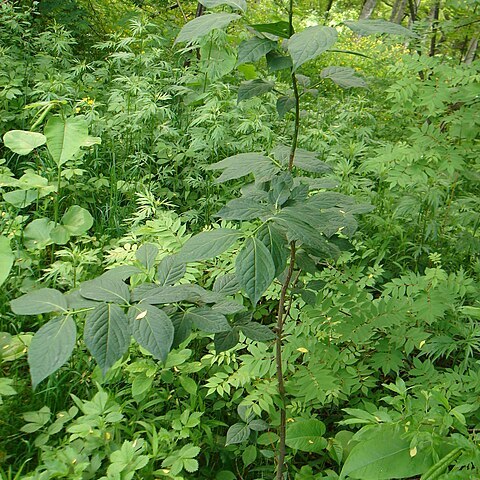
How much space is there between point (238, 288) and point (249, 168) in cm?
30

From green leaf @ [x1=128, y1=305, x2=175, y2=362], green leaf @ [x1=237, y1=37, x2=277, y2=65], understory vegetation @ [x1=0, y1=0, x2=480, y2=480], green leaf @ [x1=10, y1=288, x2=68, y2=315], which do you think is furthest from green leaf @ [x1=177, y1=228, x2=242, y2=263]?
green leaf @ [x1=237, y1=37, x2=277, y2=65]

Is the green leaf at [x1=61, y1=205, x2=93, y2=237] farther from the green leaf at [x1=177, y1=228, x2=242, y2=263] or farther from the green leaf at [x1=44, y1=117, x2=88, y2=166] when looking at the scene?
the green leaf at [x1=177, y1=228, x2=242, y2=263]

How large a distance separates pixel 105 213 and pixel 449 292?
1729 millimetres

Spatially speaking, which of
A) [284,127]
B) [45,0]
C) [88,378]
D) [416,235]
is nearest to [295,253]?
[88,378]

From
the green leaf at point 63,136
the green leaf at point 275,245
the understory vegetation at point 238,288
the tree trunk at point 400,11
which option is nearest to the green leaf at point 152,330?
the understory vegetation at point 238,288

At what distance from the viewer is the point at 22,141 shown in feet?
7.79

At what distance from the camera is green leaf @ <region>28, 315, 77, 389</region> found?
0.88 m

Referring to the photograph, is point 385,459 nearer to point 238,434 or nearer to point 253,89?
point 238,434

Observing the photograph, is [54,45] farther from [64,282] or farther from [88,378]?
[88,378]

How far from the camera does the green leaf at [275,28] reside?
109 centimetres

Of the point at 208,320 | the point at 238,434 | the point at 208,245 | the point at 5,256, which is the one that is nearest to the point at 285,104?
the point at 208,245

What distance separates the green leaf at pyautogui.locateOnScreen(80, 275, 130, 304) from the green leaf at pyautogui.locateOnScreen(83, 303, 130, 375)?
0.12ft

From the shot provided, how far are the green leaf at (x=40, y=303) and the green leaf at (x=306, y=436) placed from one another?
0.90 m

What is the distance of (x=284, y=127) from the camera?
3.59m
